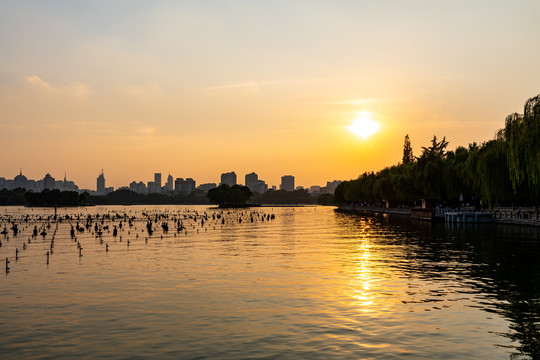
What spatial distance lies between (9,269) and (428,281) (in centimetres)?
3072

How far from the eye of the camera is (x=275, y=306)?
24.8m

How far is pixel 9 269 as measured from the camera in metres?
39.3

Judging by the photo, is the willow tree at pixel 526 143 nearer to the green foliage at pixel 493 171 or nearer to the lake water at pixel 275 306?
the green foliage at pixel 493 171

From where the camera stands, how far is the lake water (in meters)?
18.2

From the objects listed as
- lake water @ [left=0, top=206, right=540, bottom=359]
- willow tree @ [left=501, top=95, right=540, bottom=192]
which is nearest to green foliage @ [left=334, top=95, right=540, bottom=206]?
willow tree @ [left=501, top=95, right=540, bottom=192]

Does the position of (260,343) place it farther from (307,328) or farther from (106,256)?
(106,256)

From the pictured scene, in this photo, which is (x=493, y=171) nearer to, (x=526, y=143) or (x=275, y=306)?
(x=526, y=143)

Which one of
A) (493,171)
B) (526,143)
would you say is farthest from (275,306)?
(493,171)

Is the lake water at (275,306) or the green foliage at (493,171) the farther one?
the green foliage at (493,171)

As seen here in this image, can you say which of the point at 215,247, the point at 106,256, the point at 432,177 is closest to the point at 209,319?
the point at 106,256

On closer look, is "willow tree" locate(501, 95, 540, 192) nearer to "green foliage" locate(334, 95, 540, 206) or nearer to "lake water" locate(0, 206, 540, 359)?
"green foliage" locate(334, 95, 540, 206)

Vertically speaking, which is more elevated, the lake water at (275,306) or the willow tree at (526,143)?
the willow tree at (526,143)

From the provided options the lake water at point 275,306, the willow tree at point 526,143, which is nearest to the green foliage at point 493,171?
the willow tree at point 526,143

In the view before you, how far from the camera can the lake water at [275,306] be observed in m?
18.2
